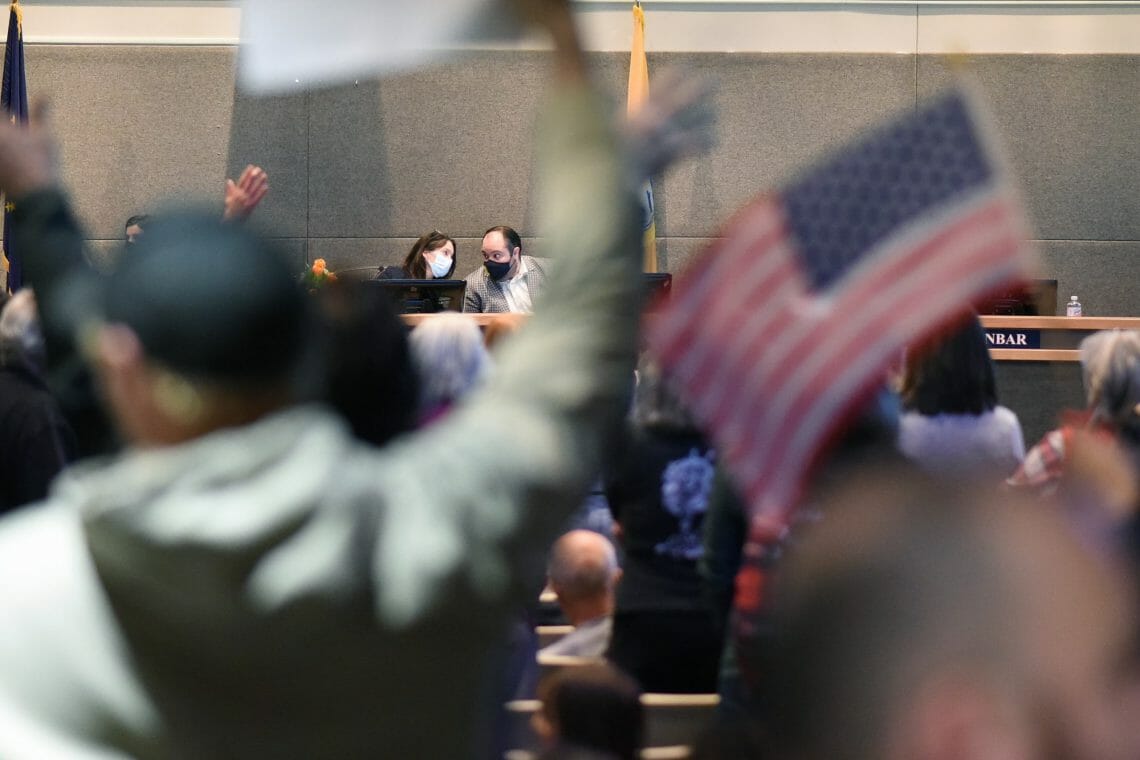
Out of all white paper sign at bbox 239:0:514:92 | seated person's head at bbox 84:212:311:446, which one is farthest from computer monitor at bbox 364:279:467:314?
seated person's head at bbox 84:212:311:446

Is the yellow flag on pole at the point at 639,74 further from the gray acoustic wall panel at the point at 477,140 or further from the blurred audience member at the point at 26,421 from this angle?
the blurred audience member at the point at 26,421

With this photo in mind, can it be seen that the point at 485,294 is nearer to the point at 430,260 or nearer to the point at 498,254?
the point at 498,254

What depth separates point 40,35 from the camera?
11.0 m

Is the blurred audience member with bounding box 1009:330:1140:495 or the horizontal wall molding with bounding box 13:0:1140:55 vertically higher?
the horizontal wall molding with bounding box 13:0:1140:55

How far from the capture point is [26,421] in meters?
3.20

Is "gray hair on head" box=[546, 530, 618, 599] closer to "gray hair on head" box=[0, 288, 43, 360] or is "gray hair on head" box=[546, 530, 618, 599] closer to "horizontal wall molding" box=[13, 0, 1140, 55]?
"gray hair on head" box=[0, 288, 43, 360]

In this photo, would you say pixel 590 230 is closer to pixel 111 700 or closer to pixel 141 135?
pixel 111 700

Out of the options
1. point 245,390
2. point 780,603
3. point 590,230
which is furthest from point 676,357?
point 245,390

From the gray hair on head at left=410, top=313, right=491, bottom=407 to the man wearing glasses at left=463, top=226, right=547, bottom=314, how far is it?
531 centimetres

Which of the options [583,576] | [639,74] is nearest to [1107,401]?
[583,576]

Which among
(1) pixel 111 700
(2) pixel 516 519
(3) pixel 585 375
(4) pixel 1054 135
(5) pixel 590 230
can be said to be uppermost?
(4) pixel 1054 135

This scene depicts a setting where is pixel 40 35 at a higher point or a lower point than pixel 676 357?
higher

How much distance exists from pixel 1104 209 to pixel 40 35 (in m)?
7.65

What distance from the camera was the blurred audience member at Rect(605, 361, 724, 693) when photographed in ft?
10.0
